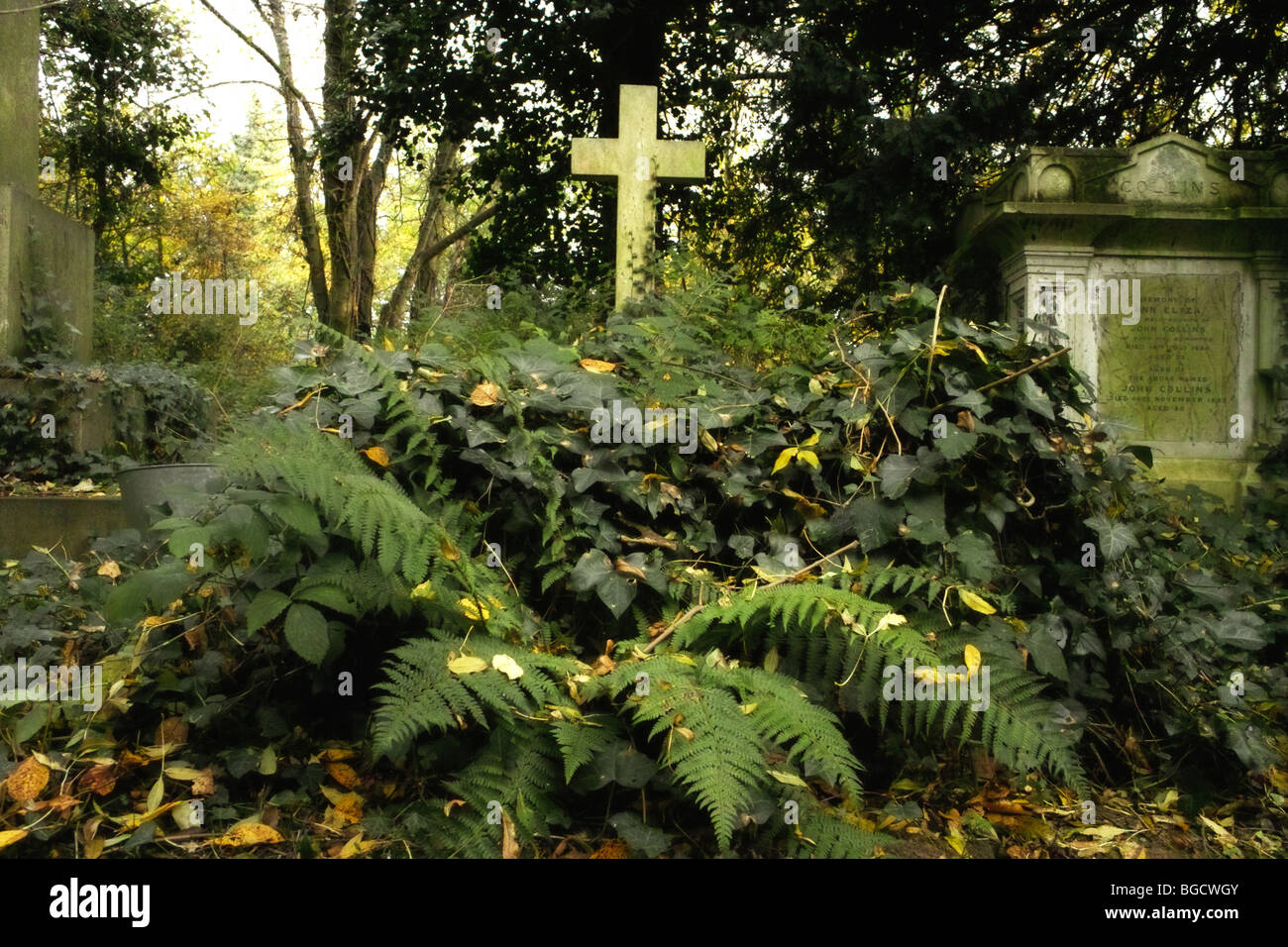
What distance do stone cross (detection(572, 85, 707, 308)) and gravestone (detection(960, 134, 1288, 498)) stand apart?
2.45m

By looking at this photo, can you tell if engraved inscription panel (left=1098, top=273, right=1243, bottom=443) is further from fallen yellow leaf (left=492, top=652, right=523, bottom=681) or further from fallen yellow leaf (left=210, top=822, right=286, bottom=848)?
fallen yellow leaf (left=210, top=822, right=286, bottom=848)

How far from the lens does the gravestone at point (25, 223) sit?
658 centimetres

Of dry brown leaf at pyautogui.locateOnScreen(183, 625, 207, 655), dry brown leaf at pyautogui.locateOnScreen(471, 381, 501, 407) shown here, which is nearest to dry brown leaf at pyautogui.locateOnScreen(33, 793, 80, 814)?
dry brown leaf at pyautogui.locateOnScreen(183, 625, 207, 655)

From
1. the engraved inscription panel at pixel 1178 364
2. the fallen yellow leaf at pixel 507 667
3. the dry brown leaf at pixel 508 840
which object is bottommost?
the dry brown leaf at pixel 508 840

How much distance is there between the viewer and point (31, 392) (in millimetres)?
6043

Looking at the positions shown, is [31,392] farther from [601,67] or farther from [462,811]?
→ [601,67]

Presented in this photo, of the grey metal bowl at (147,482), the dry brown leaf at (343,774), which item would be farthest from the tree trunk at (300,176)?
the dry brown leaf at (343,774)

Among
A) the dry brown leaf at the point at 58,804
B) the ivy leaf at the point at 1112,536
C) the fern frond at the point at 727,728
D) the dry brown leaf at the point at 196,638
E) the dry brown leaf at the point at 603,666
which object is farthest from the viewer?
A: the ivy leaf at the point at 1112,536

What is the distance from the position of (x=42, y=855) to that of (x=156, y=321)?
50.8 feet

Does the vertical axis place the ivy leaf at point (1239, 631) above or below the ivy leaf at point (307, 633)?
below

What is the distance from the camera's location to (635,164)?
19.5 ft

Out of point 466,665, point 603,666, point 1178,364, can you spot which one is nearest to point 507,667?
point 466,665

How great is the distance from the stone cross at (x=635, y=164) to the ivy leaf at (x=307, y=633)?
3823 mm

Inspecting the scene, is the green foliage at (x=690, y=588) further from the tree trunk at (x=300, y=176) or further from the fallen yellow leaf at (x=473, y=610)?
the tree trunk at (x=300, y=176)
